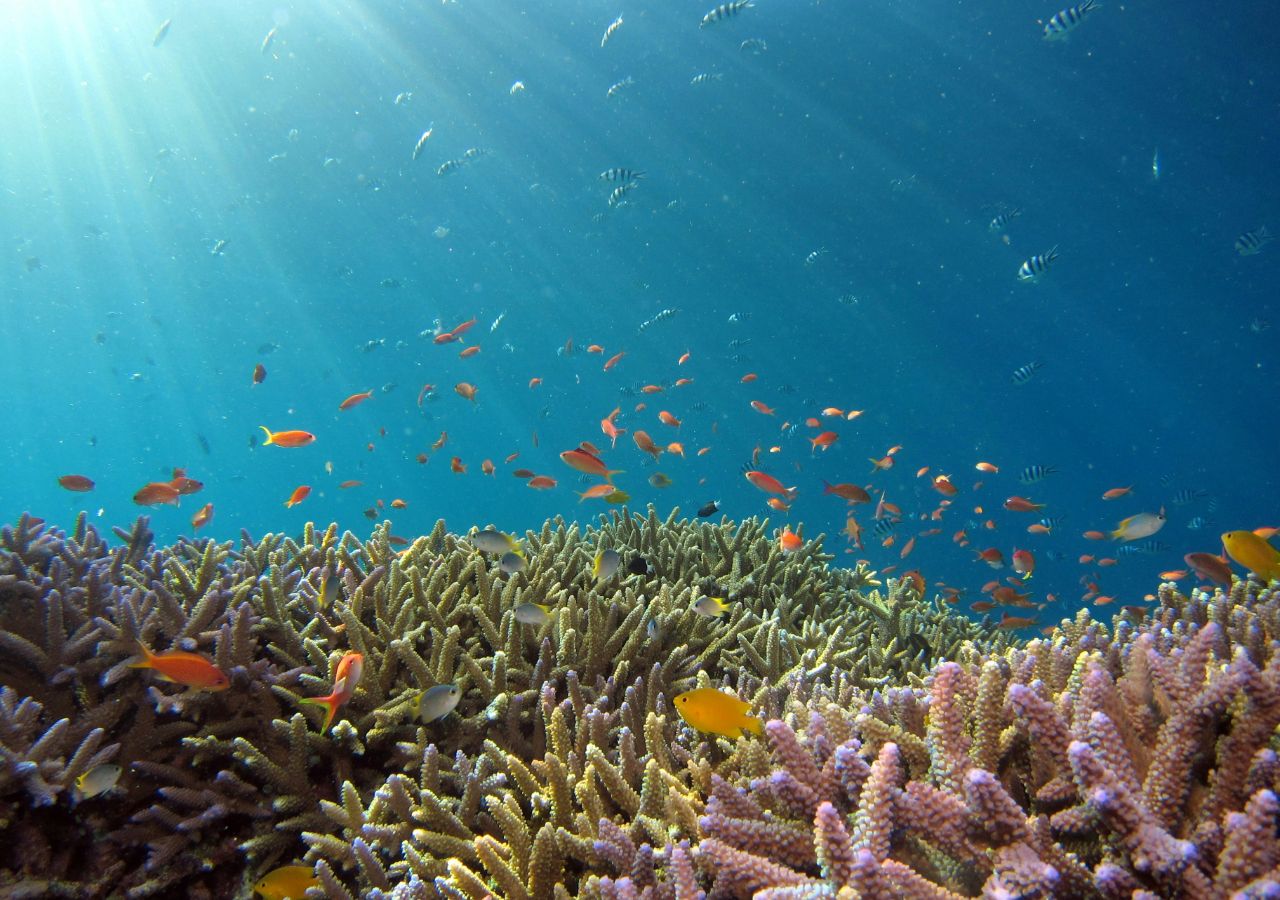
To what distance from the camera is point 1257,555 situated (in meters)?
3.56

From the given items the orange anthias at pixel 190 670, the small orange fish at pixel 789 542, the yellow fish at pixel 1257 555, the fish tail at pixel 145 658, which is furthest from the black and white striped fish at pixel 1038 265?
the fish tail at pixel 145 658

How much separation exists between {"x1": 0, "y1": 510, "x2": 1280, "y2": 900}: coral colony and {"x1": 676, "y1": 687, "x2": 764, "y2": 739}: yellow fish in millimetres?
38

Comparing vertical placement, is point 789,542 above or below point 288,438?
below

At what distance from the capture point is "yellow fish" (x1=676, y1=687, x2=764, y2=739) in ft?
8.27

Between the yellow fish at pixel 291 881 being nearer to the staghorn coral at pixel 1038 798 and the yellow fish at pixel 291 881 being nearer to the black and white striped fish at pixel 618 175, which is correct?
the staghorn coral at pixel 1038 798

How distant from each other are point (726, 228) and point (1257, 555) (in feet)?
117

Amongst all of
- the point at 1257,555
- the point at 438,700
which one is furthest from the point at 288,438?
the point at 1257,555

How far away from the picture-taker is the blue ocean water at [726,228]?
986 inches

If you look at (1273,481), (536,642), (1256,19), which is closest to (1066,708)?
(536,642)

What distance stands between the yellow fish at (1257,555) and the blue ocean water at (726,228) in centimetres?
810

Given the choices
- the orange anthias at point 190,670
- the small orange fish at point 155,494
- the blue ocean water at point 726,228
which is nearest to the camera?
the orange anthias at point 190,670

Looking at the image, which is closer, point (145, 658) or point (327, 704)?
point (327, 704)

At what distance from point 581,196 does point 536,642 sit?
3766 centimetres

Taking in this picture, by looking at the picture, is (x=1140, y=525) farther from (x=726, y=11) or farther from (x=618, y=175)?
(x=726, y=11)
